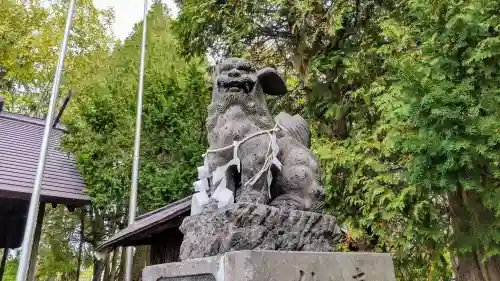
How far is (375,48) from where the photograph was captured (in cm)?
469

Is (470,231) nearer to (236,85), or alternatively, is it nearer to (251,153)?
(251,153)

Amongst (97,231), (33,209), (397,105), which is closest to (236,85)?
(397,105)

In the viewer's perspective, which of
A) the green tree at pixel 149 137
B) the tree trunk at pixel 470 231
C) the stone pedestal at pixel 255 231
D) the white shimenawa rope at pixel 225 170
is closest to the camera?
the stone pedestal at pixel 255 231

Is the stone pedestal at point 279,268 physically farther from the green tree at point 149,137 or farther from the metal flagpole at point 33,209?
the green tree at point 149,137

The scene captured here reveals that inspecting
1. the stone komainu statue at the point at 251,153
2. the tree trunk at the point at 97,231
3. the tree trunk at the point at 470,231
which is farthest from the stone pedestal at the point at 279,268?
the tree trunk at the point at 97,231

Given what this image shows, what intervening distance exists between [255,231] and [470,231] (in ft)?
8.51

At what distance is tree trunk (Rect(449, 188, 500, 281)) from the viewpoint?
3.52 m

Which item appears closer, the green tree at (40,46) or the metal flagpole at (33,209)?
the metal flagpole at (33,209)

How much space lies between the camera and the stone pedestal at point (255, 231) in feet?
5.73

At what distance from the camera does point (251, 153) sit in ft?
6.84

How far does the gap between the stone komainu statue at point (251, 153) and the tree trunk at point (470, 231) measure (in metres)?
2.10

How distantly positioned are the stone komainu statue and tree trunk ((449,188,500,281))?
2.10 metres

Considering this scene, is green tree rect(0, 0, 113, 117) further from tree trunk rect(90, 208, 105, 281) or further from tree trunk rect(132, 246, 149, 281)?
tree trunk rect(132, 246, 149, 281)

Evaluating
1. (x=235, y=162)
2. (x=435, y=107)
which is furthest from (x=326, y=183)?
(x=235, y=162)
